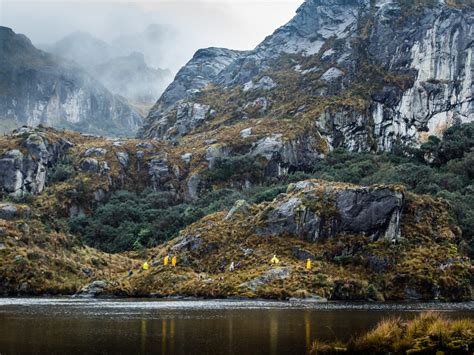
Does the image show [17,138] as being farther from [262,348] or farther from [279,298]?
[262,348]

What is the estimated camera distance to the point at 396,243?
100 metres

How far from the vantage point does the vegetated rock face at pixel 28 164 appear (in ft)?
543

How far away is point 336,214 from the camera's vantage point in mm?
104188

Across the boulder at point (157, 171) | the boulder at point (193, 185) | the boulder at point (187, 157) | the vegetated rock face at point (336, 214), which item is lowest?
the vegetated rock face at point (336, 214)

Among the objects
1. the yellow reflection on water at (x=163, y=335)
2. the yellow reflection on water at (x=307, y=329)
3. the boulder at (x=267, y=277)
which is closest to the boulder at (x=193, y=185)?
the boulder at (x=267, y=277)

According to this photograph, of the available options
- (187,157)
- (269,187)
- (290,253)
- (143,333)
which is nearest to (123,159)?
(187,157)

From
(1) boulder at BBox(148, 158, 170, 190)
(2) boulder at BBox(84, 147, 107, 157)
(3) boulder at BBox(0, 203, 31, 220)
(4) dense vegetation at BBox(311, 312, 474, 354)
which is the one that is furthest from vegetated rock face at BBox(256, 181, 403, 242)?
(2) boulder at BBox(84, 147, 107, 157)

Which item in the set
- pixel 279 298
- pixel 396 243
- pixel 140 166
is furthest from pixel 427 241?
pixel 140 166

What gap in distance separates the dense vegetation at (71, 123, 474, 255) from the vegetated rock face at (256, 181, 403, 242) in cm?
2286

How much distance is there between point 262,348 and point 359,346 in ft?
18.1

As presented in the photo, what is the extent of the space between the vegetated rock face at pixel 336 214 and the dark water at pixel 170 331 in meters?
44.8

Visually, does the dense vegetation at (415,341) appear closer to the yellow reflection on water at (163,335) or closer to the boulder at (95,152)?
the yellow reflection on water at (163,335)

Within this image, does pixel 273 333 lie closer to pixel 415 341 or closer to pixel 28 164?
pixel 415 341

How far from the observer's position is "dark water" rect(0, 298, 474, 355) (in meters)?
34.0
